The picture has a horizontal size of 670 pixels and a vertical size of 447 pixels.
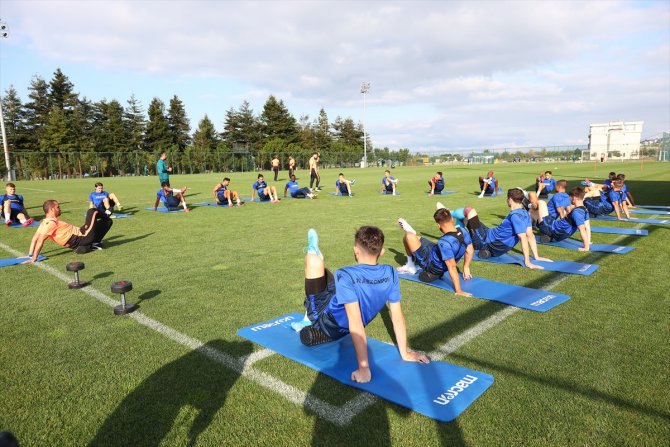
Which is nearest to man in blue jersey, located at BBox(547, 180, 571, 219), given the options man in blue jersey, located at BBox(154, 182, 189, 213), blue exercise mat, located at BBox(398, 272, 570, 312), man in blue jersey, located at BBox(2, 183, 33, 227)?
blue exercise mat, located at BBox(398, 272, 570, 312)

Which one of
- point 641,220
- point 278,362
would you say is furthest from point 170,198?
point 641,220

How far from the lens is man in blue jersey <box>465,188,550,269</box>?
6.66 m

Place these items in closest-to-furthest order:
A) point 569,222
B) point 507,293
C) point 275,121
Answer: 1. point 507,293
2. point 569,222
3. point 275,121

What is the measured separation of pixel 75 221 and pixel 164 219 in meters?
2.59

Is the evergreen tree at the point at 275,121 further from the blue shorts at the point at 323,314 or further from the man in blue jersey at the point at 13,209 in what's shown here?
the blue shorts at the point at 323,314

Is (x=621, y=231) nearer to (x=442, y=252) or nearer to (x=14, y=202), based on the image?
(x=442, y=252)

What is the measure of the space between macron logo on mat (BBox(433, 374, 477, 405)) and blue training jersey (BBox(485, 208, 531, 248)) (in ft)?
13.2

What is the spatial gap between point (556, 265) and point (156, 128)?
208 feet

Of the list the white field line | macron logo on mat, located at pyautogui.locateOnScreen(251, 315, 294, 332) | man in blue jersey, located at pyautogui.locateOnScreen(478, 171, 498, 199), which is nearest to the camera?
the white field line

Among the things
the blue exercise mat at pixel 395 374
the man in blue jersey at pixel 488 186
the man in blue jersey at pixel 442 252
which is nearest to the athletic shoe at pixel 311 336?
the blue exercise mat at pixel 395 374

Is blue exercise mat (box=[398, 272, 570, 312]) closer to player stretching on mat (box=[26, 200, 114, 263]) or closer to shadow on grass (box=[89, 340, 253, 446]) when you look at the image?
shadow on grass (box=[89, 340, 253, 446])

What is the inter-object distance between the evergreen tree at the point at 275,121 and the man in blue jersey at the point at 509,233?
220 feet

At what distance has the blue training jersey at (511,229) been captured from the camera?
6.64 m

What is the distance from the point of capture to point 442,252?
5.38 m
